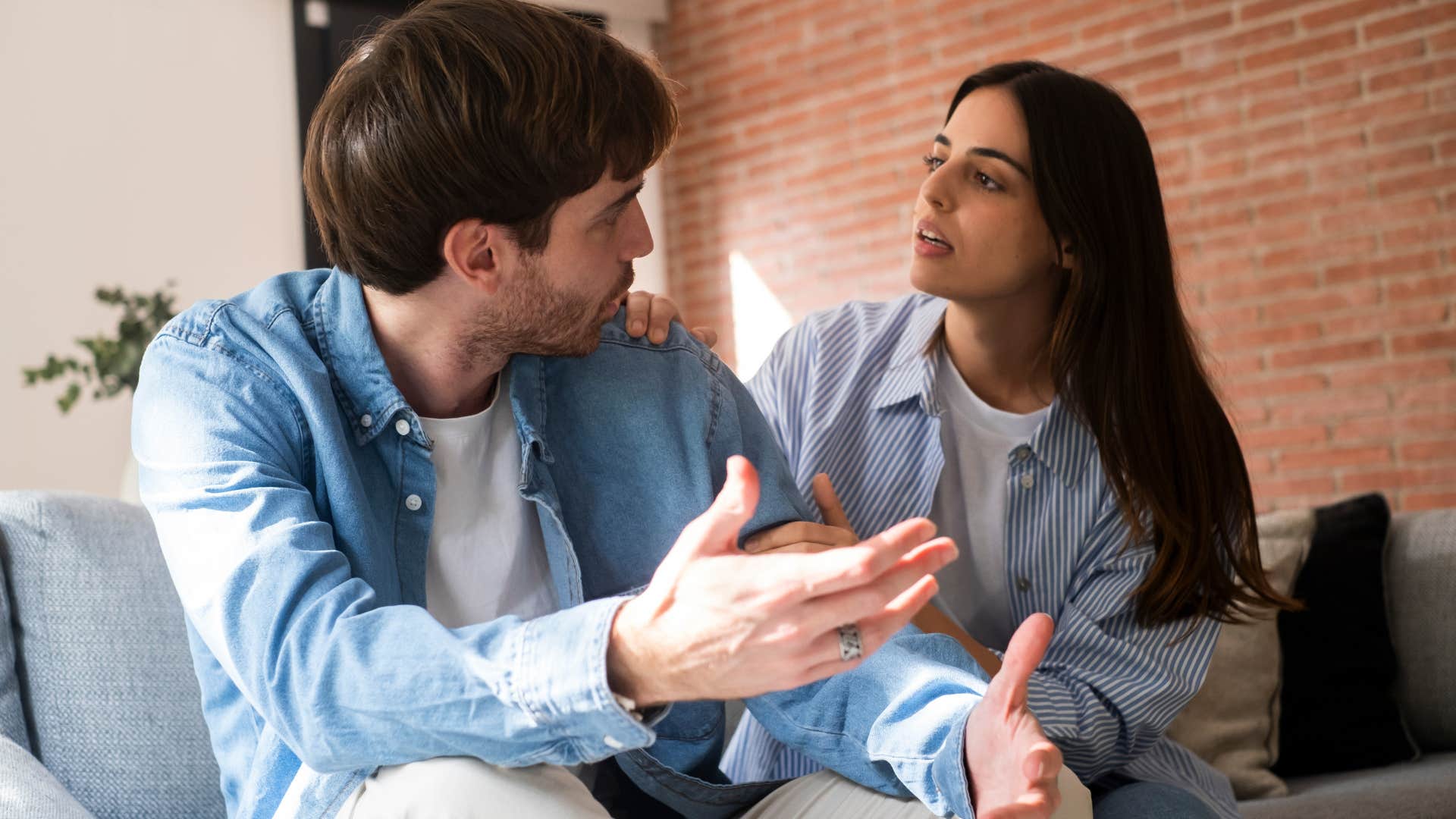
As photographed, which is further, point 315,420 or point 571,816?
point 315,420

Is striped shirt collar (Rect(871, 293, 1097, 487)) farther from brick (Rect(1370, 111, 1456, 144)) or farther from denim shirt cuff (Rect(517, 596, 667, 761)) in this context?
brick (Rect(1370, 111, 1456, 144))

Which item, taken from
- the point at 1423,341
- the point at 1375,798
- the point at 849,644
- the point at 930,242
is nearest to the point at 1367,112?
the point at 1423,341

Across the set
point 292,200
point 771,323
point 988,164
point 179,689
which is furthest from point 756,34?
point 179,689

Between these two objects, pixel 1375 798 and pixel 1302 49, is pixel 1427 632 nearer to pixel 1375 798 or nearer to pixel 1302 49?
pixel 1375 798

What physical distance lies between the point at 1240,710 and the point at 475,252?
155cm

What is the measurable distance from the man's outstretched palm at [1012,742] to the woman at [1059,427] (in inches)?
21.0

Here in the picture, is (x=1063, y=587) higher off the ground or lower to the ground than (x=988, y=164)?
lower

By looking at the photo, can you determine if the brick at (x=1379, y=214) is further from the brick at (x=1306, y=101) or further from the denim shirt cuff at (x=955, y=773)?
the denim shirt cuff at (x=955, y=773)

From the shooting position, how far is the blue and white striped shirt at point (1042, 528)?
5.26 feet

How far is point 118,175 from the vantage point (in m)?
4.64

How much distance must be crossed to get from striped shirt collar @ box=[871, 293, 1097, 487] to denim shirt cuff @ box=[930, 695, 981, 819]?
642 millimetres

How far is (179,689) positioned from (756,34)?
4.52 meters

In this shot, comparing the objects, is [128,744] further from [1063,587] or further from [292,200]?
[292,200]

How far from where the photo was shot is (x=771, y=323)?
5617 millimetres
